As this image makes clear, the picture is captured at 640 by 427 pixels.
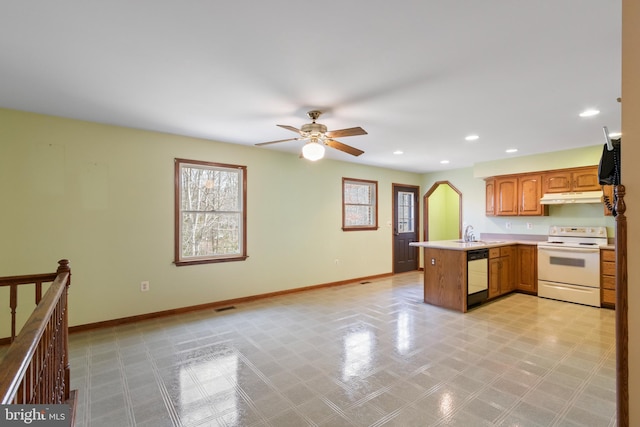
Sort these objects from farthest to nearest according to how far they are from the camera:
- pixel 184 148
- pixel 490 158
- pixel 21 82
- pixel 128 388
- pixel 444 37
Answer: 1. pixel 490 158
2. pixel 184 148
3. pixel 21 82
4. pixel 128 388
5. pixel 444 37

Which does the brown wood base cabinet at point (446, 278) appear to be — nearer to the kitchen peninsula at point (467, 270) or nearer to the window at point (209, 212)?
the kitchen peninsula at point (467, 270)

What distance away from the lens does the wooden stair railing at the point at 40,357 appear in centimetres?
90

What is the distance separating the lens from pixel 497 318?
401 cm

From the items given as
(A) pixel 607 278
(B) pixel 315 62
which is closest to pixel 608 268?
(A) pixel 607 278

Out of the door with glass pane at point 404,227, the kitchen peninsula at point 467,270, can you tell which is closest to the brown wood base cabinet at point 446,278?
the kitchen peninsula at point 467,270

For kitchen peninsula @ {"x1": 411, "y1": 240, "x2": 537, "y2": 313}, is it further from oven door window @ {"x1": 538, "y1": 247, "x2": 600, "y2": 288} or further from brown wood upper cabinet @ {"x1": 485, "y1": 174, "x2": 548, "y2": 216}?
brown wood upper cabinet @ {"x1": 485, "y1": 174, "x2": 548, "y2": 216}

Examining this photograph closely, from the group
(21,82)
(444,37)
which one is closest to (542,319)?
(444,37)

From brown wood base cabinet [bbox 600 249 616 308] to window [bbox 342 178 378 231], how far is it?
3747 mm

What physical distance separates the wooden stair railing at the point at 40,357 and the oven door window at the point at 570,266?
6127 mm

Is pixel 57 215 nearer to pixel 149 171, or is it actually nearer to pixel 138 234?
pixel 138 234

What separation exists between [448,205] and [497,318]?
15.6 feet

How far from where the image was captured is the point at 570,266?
4.68m

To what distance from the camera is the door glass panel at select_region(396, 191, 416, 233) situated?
7.34 m

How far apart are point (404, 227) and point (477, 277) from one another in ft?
9.85
